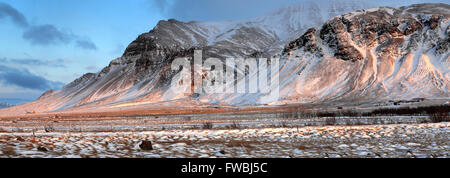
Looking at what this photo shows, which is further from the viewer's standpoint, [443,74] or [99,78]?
[99,78]

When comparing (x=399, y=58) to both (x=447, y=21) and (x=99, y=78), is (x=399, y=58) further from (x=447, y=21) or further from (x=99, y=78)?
(x=99, y=78)

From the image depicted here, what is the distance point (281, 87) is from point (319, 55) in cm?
2452

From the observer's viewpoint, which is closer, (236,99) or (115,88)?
(236,99)

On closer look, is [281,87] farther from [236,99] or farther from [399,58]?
[399,58]

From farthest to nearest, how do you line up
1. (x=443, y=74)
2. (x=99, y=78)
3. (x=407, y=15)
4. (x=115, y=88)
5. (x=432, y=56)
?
(x=99, y=78)
(x=115, y=88)
(x=407, y=15)
(x=432, y=56)
(x=443, y=74)

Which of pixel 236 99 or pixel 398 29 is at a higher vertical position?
pixel 398 29

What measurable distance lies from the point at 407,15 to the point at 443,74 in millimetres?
41162

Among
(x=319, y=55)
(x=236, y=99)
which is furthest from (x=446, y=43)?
(x=236, y=99)

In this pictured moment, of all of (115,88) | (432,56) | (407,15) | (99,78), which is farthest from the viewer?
(99,78)

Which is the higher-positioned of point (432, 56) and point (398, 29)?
point (398, 29)

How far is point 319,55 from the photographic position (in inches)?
4719
